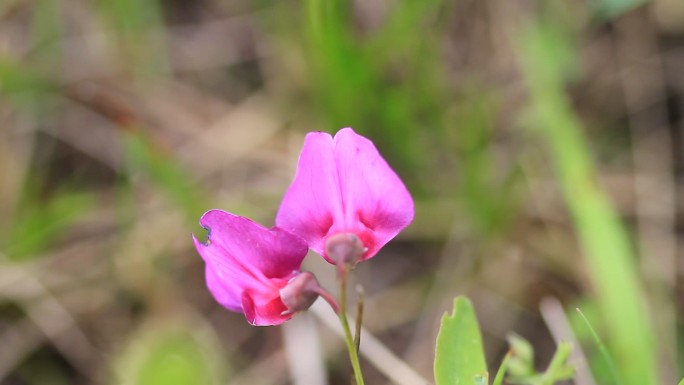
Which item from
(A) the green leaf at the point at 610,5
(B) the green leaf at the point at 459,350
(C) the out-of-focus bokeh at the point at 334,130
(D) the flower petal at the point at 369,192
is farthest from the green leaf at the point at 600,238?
(D) the flower petal at the point at 369,192

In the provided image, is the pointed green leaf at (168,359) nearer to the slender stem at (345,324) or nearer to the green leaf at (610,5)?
the slender stem at (345,324)

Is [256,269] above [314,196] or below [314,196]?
below

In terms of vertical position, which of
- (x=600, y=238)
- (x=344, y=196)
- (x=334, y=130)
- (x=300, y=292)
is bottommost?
(x=600, y=238)

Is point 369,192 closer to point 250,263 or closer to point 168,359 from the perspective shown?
point 250,263

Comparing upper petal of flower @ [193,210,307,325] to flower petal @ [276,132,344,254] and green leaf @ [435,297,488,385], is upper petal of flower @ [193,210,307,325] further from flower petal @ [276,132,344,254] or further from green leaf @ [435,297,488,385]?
green leaf @ [435,297,488,385]

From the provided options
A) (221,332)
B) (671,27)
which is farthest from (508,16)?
(221,332)

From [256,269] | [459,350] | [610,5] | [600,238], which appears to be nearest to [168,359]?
[256,269]

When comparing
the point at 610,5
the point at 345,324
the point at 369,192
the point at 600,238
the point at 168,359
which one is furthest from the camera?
the point at 610,5
